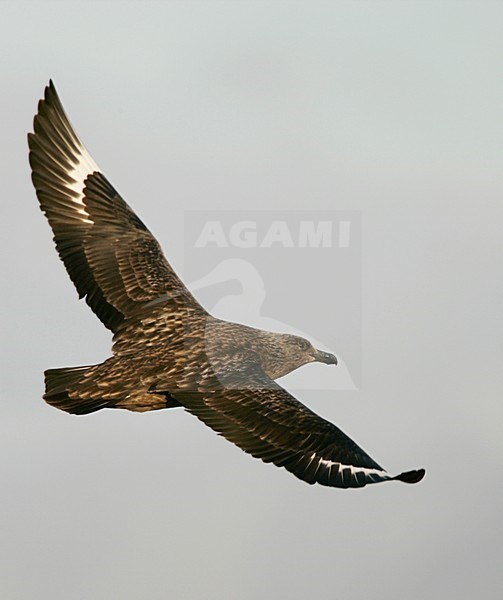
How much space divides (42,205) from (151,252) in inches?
48.9

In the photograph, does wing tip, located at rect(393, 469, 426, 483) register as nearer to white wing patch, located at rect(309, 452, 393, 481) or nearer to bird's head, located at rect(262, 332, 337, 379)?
white wing patch, located at rect(309, 452, 393, 481)

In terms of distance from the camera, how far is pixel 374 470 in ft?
36.0

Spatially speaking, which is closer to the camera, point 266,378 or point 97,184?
point 266,378

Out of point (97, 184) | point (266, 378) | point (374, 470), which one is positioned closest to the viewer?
point (374, 470)

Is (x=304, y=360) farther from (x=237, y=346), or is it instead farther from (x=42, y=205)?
(x=42, y=205)

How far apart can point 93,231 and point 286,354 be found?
2200 millimetres

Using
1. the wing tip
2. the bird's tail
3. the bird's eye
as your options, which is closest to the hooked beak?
the bird's eye

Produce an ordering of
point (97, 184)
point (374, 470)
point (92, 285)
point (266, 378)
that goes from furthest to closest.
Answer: point (97, 184), point (92, 285), point (266, 378), point (374, 470)

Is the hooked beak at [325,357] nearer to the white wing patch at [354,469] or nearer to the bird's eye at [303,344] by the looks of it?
the bird's eye at [303,344]

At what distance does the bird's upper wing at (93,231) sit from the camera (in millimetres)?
12625

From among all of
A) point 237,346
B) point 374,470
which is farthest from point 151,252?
point 374,470

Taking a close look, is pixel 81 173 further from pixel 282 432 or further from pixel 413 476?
pixel 413 476

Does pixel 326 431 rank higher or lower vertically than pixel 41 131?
lower

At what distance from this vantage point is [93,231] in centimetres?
1309
